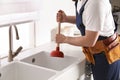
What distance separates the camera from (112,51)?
150 centimetres

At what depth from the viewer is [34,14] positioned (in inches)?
77.5

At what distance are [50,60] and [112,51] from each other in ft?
1.93

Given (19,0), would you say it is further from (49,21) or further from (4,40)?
(49,21)

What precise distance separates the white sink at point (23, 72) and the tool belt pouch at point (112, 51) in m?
0.41

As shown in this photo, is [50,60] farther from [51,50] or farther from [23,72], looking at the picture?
[23,72]

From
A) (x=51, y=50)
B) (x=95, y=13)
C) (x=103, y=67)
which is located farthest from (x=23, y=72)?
(x=95, y=13)

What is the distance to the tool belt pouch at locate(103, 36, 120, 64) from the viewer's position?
4.83 feet

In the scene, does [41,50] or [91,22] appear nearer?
[91,22]

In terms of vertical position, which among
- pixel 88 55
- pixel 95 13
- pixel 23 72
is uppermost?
pixel 95 13

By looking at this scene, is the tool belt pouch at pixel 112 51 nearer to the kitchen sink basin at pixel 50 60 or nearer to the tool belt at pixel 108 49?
the tool belt at pixel 108 49

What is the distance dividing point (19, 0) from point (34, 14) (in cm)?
24

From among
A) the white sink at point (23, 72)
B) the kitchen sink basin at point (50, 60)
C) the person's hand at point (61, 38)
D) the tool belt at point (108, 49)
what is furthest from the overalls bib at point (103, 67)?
the white sink at point (23, 72)

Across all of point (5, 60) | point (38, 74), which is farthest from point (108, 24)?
point (5, 60)

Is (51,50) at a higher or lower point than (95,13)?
lower
